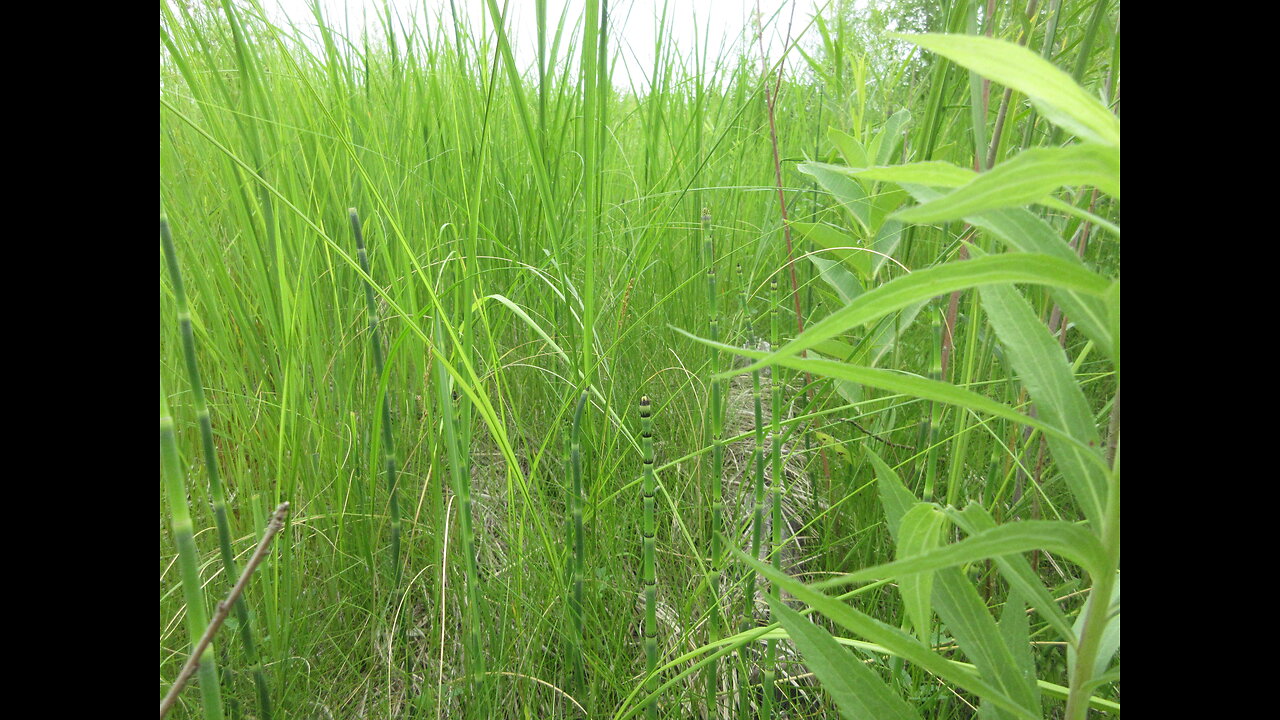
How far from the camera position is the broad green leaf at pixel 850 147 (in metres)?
1.28

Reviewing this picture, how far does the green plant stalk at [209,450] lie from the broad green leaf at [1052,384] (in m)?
0.66

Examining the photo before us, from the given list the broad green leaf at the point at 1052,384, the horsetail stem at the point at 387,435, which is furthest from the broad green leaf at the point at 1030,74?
the horsetail stem at the point at 387,435

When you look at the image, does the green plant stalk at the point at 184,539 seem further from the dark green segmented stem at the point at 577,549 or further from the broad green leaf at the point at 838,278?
the broad green leaf at the point at 838,278

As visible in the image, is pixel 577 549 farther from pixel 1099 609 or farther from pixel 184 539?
pixel 1099 609

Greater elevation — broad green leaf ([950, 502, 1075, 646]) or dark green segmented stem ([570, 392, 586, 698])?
broad green leaf ([950, 502, 1075, 646])

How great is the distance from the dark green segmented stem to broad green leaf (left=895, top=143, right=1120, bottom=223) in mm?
548

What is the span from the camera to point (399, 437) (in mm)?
1246

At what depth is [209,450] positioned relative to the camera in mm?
708

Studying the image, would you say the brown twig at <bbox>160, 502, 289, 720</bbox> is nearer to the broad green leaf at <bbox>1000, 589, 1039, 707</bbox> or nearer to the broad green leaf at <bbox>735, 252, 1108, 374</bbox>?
the broad green leaf at <bbox>735, 252, 1108, 374</bbox>

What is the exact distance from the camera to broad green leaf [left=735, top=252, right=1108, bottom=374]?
379mm

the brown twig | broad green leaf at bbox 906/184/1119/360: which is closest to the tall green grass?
broad green leaf at bbox 906/184/1119/360

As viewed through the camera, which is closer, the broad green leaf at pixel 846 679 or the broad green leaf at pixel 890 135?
the broad green leaf at pixel 846 679
